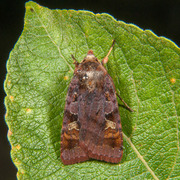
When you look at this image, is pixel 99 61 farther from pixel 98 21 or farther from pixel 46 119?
pixel 46 119

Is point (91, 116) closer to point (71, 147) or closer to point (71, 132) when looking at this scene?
point (71, 132)

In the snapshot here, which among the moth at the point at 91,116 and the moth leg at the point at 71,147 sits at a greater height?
the moth at the point at 91,116

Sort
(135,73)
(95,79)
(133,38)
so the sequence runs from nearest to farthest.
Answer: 1. (133,38)
2. (135,73)
3. (95,79)

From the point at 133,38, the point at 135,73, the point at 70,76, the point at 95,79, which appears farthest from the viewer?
the point at 95,79

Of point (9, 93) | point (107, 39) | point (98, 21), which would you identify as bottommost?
point (9, 93)

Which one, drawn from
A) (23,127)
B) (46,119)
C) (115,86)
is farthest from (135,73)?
(23,127)
